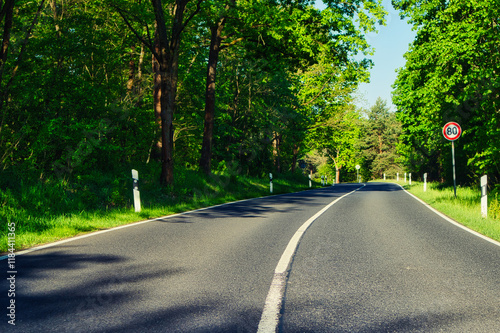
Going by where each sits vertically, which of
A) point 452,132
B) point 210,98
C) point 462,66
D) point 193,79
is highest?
point 193,79

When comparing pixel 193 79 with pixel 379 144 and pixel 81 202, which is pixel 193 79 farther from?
pixel 379 144

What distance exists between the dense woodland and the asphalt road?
18.4 ft

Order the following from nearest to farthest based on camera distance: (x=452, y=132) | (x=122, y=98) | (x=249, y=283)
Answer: (x=249, y=283) → (x=452, y=132) → (x=122, y=98)

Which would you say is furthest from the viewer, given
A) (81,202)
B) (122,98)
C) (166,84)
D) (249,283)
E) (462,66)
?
(122,98)

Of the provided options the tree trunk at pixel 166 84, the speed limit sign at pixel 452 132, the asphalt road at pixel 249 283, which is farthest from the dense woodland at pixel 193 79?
the asphalt road at pixel 249 283

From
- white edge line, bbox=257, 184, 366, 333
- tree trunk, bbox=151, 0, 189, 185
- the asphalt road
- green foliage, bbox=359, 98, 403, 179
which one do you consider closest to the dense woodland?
tree trunk, bbox=151, 0, 189, 185

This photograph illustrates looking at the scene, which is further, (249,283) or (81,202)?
(81,202)

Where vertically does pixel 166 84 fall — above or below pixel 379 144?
below

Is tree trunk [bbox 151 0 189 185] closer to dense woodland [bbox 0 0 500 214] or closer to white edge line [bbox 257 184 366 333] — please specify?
dense woodland [bbox 0 0 500 214]

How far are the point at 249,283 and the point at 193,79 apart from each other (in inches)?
872

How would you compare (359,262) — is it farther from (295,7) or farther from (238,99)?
(238,99)

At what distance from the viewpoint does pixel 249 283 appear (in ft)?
13.8

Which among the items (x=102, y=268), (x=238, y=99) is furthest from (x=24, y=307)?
(x=238, y=99)

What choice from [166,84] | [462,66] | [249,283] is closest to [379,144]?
[462,66]
